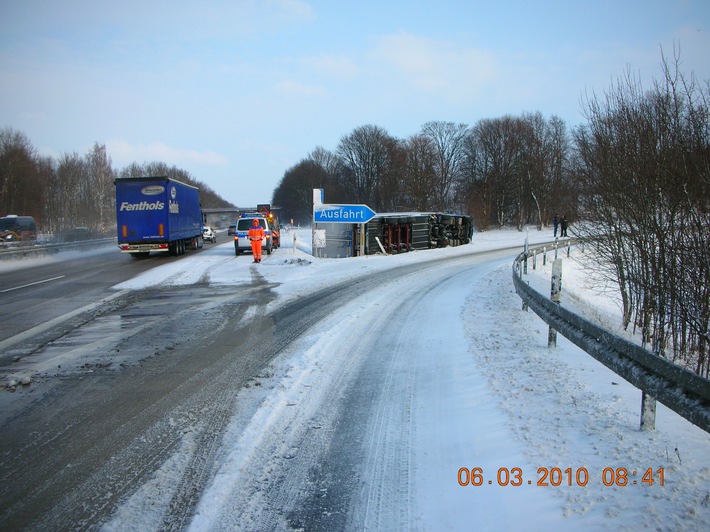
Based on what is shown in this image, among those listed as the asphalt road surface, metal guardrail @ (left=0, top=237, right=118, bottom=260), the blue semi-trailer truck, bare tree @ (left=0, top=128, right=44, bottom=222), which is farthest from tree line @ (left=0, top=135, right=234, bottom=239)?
the asphalt road surface

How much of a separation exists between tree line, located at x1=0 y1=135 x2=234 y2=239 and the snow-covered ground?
151ft

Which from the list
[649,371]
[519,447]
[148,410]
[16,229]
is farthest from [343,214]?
[16,229]

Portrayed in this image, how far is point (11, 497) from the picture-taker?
351 cm

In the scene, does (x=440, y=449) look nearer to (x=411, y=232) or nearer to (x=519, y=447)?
(x=519, y=447)

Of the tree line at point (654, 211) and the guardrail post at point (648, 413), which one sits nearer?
the guardrail post at point (648, 413)

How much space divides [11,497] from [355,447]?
2.69m

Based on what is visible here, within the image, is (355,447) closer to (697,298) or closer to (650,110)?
(697,298)

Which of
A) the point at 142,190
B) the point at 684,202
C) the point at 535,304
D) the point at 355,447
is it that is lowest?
the point at 355,447

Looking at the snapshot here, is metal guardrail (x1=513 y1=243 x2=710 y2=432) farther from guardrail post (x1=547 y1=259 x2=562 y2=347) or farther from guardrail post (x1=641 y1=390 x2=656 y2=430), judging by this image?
guardrail post (x1=547 y1=259 x2=562 y2=347)

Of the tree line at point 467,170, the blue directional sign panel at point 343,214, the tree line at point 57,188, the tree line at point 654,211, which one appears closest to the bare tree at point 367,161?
the tree line at point 467,170

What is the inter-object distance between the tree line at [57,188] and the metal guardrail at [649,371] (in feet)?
156

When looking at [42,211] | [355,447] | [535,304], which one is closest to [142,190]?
[535,304]

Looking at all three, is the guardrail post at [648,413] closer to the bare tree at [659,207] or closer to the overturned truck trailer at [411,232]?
the bare tree at [659,207]
